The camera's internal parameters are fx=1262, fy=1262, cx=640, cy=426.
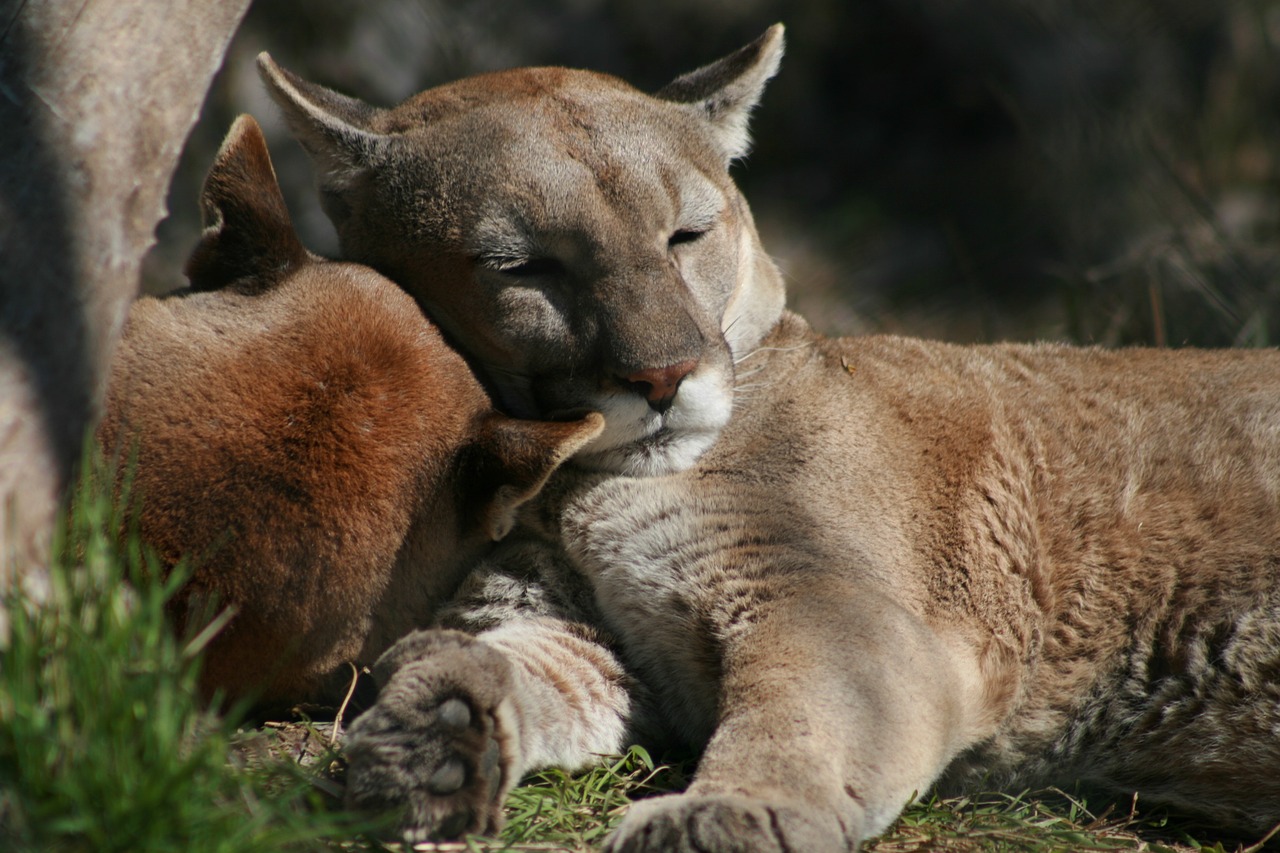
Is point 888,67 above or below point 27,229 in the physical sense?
above

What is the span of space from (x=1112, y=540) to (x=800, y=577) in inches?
45.0

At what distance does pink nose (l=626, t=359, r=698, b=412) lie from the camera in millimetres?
3725

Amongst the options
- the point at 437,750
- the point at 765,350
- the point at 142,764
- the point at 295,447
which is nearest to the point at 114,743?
the point at 142,764

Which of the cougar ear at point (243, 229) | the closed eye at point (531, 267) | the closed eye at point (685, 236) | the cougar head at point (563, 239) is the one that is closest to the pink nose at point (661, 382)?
the cougar head at point (563, 239)

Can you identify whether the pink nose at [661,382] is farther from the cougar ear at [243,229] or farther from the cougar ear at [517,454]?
the cougar ear at [243,229]

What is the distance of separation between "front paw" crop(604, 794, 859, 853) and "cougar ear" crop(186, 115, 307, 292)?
6.34 ft

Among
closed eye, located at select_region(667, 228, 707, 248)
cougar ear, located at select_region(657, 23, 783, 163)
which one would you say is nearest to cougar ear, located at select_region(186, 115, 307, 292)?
closed eye, located at select_region(667, 228, 707, 248)

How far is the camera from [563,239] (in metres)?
3.96

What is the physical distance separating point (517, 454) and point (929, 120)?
7496mm

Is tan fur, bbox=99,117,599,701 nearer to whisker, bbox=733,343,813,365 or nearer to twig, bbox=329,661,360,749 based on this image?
twig, bbox=329,661,360,749

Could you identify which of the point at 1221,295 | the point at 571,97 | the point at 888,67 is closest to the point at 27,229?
A: the point at 571,97

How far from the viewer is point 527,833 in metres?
3.22

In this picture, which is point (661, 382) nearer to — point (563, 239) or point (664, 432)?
point (664, 432)

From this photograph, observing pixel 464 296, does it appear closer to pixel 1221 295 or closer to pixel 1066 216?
pixel 1221 295
